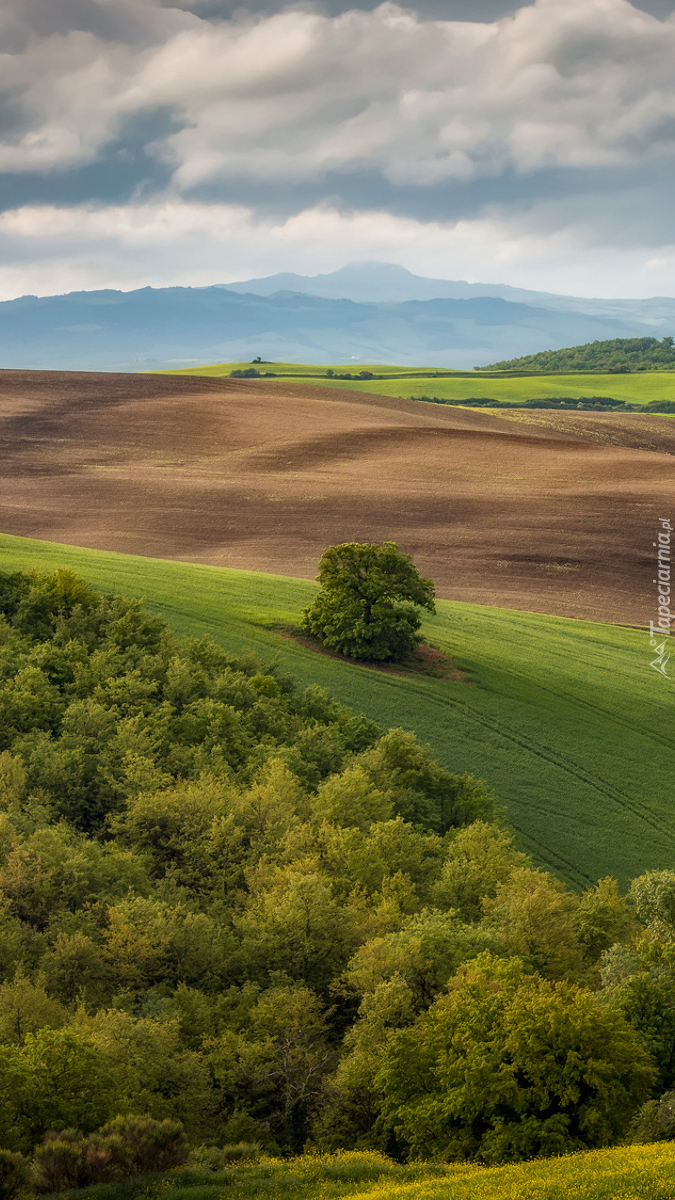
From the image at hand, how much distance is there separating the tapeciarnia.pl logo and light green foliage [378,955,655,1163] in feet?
123

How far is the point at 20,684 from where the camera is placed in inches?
1608

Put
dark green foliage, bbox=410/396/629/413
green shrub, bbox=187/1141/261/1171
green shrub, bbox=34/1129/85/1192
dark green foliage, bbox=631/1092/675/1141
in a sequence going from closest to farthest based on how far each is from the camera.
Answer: green shrub, bbox=34/1129/85/1192 < green shrub, bbox=187/1141/261/1171 < dark green foliage, bbox=631/1092/675/1141 < dark green foliage, bbox=410/396/629/413

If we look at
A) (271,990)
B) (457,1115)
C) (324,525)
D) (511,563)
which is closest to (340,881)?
(271,990)

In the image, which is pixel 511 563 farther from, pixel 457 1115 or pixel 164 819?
pixel 457 1115

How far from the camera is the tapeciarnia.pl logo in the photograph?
59.0 m

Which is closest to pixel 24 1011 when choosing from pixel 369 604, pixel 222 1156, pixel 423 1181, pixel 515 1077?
pixel 222 1156

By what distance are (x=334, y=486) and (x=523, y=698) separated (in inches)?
1624

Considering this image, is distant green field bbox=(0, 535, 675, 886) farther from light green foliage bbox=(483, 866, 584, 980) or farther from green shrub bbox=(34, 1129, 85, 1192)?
green shrub bbox=(34, 1129, 85, 1192)

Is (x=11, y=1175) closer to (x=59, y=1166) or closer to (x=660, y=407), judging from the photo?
(x=59, y=1166)

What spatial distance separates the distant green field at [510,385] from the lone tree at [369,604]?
4448 inches

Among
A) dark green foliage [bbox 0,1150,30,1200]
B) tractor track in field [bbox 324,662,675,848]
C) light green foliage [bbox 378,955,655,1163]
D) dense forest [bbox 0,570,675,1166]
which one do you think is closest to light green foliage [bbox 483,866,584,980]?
dense forest [bbox 0,570,675,1166]

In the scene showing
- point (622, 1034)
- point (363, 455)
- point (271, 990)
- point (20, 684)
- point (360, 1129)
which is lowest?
point (360, 1129)

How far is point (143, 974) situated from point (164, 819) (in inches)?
322

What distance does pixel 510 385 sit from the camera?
7224 inches
